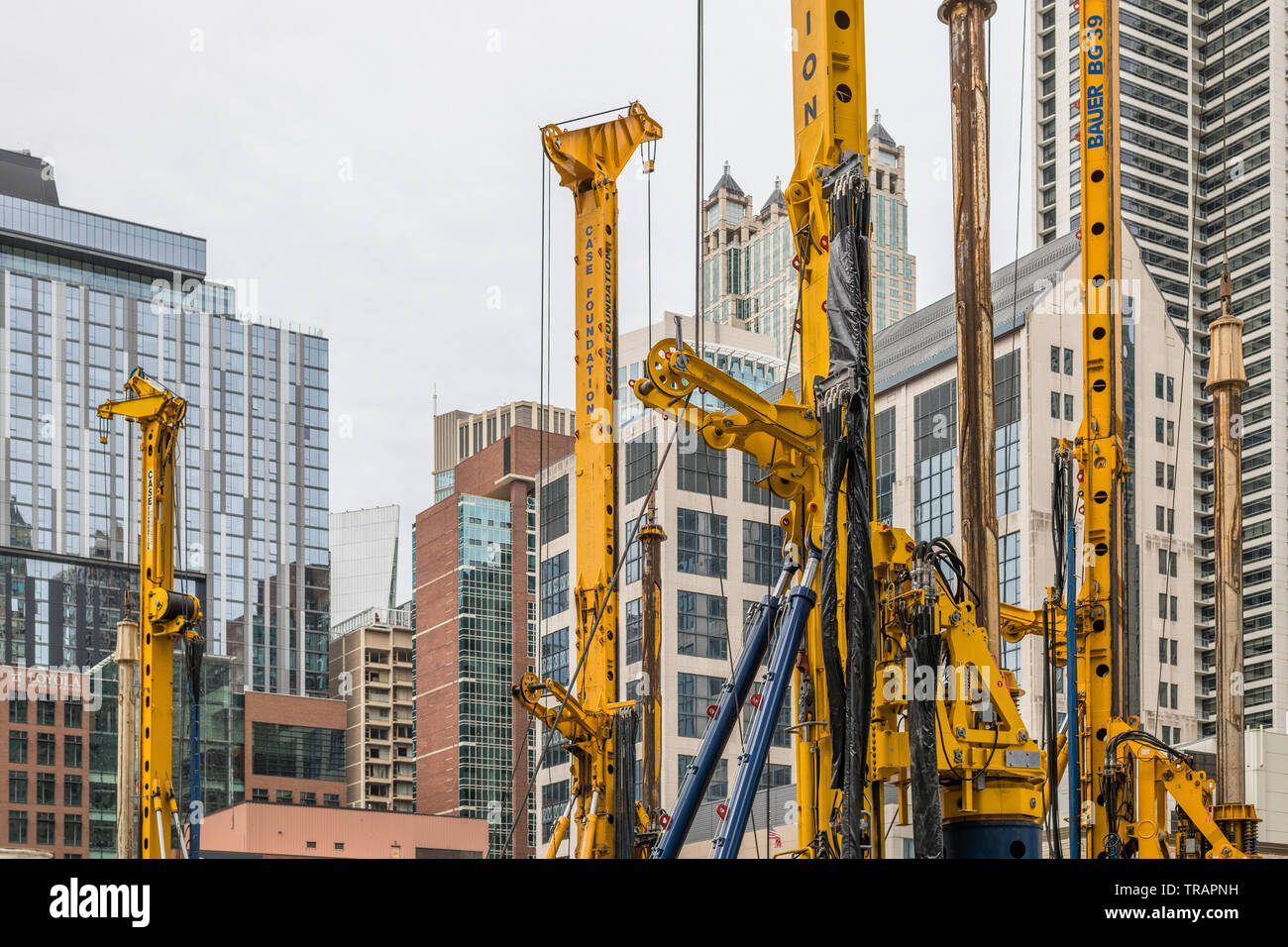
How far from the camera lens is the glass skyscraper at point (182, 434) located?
153125 mm

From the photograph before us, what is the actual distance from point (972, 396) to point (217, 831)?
314 ft

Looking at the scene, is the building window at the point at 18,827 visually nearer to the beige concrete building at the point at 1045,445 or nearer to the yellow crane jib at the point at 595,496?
the beige concrete building at the point at 1045,445

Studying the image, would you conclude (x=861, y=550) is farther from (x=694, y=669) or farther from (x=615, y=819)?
(x=694, y=669)

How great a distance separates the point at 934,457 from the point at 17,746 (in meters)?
78.6

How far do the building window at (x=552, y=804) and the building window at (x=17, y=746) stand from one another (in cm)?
4772

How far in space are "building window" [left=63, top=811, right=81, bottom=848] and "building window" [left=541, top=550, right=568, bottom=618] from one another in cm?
4838

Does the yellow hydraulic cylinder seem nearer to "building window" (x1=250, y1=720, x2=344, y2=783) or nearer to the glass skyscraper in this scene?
the glass skyscraper

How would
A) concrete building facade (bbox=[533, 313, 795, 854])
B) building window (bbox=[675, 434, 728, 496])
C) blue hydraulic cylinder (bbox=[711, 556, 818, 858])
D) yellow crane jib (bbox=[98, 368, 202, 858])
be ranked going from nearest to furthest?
blue hydraulic cylinder (bbox=[711, 556, 818, 858]) → yellow crane jib (bbox=[98, 368, 202, 858]) → concrete building facade (bbox=[533, 313, 795, 854]) → building window (bbox=[675, 434, 728, 496])

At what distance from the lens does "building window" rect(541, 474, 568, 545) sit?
3964 inches

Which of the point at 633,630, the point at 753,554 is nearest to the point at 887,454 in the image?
the point at 753,554

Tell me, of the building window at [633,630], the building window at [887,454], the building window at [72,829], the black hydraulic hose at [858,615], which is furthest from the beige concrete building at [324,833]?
the black hydraulic hose at [858,615]

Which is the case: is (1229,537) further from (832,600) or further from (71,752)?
(71,752)

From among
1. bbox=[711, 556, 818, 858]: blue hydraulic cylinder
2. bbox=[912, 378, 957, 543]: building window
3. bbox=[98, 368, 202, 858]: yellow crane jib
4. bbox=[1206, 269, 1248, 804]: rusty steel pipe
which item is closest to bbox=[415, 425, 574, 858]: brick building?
bbox=[912, 378, 957, 543]: building window
